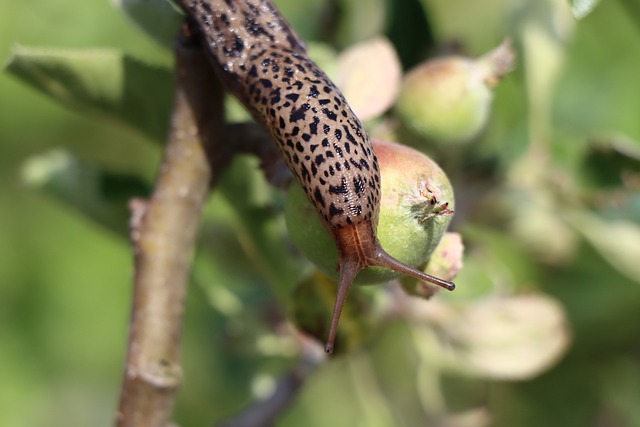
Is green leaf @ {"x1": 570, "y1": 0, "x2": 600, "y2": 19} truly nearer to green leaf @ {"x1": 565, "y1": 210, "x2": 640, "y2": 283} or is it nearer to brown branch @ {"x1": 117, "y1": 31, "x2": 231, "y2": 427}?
brown branch @ {"x1": 117, "y1": 31, "x2": 231, "y2": 427}

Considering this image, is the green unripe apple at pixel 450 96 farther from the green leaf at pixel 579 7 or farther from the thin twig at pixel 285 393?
the thin twig at pixel 285 393

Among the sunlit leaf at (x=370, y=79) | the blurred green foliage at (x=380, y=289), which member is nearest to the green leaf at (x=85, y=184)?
the blurred green foliage at (x=380, y=289)

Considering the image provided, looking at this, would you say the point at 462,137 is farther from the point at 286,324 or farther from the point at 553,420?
the point at 553,420

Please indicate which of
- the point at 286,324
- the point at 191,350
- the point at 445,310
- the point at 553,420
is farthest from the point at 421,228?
the point at 191,350

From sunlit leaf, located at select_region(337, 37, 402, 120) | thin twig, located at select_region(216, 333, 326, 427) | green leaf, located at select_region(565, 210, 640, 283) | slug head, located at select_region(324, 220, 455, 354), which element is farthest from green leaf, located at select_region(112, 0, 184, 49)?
green leaf, located at select_region(565, 210, 640, 283)

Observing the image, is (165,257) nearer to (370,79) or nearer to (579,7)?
(370,79)

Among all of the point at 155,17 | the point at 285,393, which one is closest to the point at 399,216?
the point at 155,17
